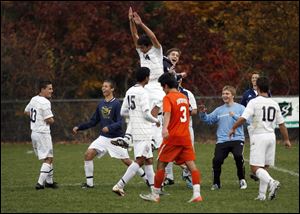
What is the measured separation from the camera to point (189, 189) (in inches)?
539

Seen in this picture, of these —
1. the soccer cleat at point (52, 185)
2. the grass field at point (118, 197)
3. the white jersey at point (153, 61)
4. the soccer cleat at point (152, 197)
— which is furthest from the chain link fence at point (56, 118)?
the soccer cleat at point (152, 197)

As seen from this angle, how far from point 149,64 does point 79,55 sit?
A: 20.7 m

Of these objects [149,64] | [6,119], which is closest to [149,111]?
[149,64]

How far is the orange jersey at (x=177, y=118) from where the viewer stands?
11664mm

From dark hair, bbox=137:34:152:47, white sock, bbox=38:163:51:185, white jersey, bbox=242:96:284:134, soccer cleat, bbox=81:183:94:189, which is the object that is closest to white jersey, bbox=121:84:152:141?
dark hair, bbox=137:34:152:47

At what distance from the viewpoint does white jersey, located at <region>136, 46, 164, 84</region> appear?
1320cm

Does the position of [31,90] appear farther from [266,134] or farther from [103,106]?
[266,134]

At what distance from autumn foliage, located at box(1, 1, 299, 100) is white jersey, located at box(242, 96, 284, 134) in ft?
65.4

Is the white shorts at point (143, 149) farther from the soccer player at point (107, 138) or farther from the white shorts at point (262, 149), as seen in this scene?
the white shorts at point (262, 149)

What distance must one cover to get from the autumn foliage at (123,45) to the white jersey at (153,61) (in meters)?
18.5

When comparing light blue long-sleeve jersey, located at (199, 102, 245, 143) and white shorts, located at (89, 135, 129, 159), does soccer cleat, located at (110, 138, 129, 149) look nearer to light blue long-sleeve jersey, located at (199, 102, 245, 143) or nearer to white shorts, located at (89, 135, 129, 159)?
white shorts, located at (89, 135, 129, 159)

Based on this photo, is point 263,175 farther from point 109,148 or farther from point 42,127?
point 42,127

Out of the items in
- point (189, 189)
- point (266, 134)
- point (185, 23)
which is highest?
point (185, 23)

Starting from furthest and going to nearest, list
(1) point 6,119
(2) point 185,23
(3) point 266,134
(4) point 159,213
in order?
(2) point 185,23 < (1) point 6,119 < (3) point 266,134 < (4) point 159,213
